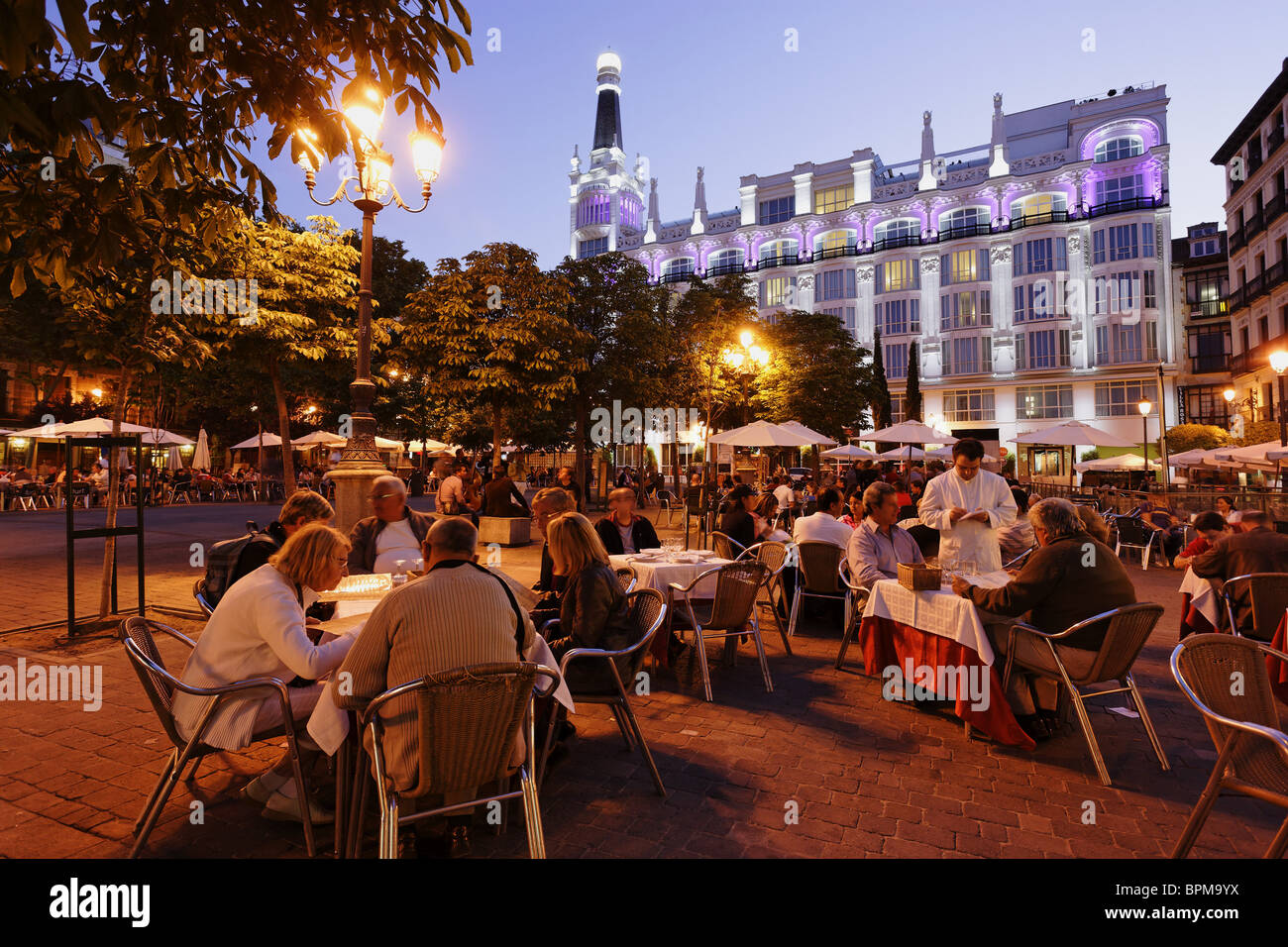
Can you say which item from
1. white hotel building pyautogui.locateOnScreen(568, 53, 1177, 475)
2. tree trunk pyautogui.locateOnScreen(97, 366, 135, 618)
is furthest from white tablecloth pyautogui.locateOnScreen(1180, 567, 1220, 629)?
white hotel building pyautogui.locateOnScreen(568, 53, 1177, 475)

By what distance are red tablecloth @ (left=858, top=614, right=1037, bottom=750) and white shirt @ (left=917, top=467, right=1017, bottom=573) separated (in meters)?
0.99

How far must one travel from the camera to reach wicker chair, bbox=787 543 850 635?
22.9 ft

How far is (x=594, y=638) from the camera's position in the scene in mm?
3824

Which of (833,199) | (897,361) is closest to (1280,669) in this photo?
(897,361)

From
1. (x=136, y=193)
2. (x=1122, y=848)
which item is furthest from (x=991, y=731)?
(x=136, y=193)

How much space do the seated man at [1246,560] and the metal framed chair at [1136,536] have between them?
26.4 feet

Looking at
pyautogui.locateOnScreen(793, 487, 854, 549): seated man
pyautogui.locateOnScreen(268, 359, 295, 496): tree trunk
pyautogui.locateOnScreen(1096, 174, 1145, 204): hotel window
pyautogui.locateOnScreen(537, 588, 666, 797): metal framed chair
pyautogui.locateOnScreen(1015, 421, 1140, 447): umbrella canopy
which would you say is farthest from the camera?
pyautogui.locateOnScreen(1096, 174, 1145, 204): hotel window

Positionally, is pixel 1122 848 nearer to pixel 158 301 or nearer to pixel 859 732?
pixel 859 732

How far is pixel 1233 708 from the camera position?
2.76 meters

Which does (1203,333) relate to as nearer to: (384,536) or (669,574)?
(669,574)

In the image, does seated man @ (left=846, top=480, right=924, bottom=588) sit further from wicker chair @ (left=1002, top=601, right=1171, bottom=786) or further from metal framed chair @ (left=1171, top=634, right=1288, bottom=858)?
metal framed chair @ (left=1171, top=634, right=1288, bottom=858)

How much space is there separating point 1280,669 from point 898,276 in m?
49.0

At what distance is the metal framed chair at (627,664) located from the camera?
3.51 metres
